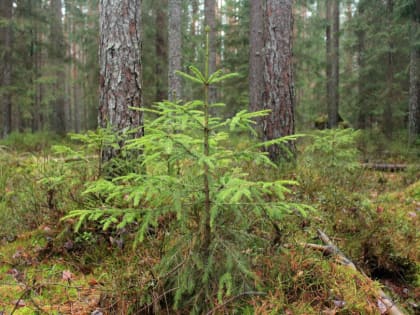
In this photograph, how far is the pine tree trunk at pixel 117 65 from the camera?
454 cm

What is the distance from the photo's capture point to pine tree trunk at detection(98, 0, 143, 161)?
14.9 ft

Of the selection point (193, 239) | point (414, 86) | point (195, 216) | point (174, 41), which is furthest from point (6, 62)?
point (414, 86)

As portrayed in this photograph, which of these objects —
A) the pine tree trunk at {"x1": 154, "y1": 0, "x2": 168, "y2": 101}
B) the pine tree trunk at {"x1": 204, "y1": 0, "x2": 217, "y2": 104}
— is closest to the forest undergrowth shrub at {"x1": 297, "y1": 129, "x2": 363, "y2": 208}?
the pine tree trunk at {"x1": 204, "y1": 0, "x2": 217, "y2": 104}

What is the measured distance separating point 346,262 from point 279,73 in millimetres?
4415

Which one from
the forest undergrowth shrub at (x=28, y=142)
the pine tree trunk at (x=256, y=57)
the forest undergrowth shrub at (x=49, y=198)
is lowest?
the forest undergrowth shrub at (x=49, y=198)

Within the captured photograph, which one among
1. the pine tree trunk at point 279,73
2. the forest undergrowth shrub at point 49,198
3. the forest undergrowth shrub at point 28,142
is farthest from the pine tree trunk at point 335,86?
the forest undergrowth shrub at point 49,198

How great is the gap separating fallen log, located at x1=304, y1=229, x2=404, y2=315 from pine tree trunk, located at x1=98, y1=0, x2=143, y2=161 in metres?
2.66

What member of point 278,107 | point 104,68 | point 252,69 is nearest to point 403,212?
point 278,107

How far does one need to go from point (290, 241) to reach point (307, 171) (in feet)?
9.23

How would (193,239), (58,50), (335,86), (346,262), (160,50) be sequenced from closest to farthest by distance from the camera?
(193,239) < (346,262) < (160,50) < (58,50) < (335,86)

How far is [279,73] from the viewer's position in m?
6.75

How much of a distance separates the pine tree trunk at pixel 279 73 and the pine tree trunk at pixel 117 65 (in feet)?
10.2

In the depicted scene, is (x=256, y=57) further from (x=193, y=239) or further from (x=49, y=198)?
(x=193, y=239)

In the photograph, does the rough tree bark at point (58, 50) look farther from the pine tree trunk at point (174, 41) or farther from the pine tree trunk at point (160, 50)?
the pine tree trunk at point (174, 41)
